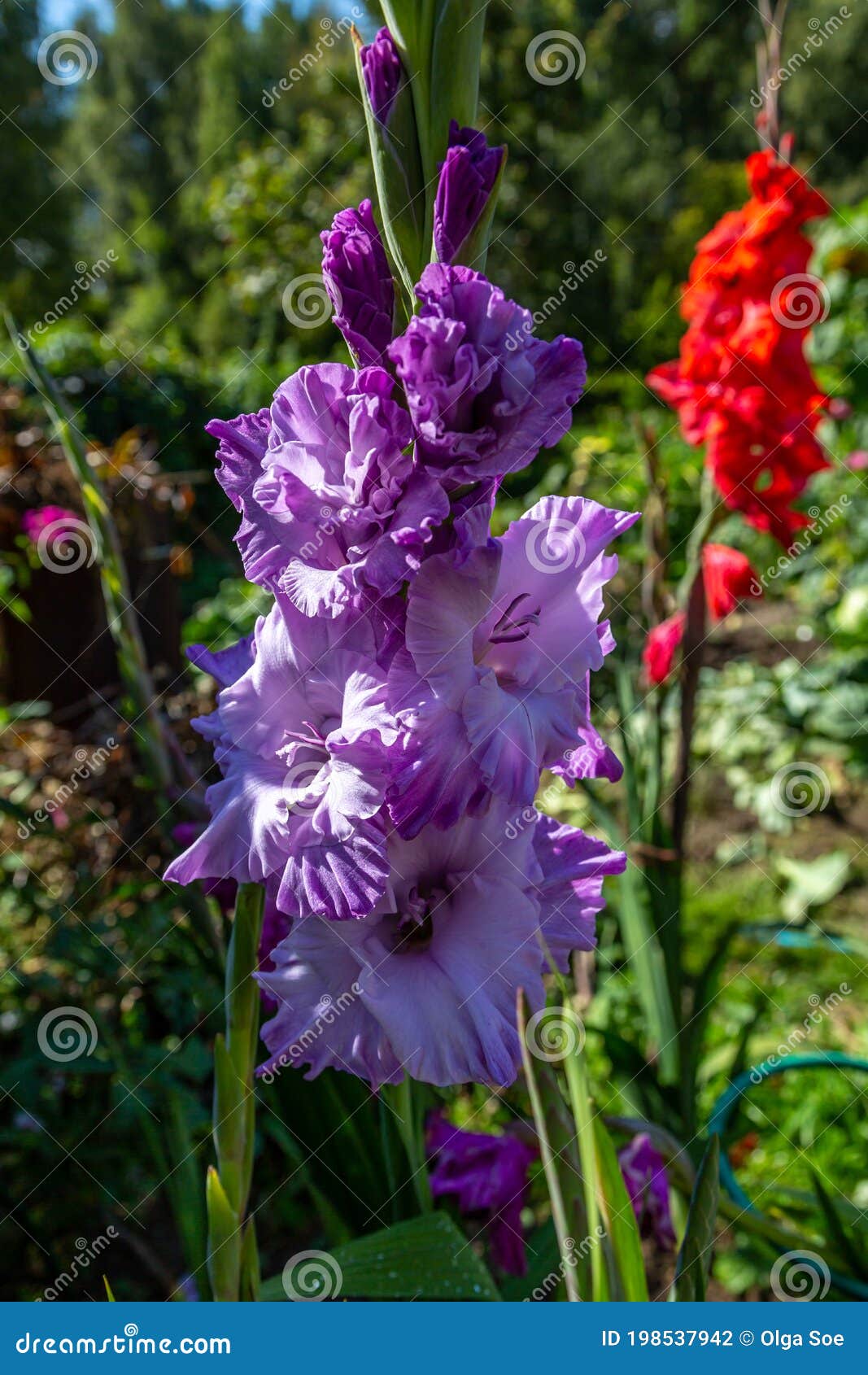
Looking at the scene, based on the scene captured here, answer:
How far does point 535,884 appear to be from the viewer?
595mm

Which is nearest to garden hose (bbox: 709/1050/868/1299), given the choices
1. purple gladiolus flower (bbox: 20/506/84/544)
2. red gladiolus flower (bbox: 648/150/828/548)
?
red gladiolus flower (bbox: 648/150/828/548)

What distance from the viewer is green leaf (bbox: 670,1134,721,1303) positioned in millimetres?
569

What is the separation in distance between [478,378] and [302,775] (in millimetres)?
236

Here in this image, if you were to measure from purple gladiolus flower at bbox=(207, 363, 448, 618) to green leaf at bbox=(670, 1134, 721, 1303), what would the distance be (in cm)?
36

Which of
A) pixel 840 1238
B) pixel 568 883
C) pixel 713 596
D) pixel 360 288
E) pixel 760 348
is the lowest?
pixel 840 1238

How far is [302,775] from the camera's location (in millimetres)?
581

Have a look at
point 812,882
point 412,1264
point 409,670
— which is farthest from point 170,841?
point 812,882

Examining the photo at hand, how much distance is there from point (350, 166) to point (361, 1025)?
9346 mm

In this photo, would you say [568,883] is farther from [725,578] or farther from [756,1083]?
[725,578]

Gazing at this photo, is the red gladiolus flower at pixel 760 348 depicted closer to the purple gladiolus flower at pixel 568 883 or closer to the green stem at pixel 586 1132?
the purple gladiolus flower at pixel 568 883

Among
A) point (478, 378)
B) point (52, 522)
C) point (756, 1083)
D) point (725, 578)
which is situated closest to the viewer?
point (478, 378)

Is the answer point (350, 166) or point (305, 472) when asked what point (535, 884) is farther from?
point (350, 166)

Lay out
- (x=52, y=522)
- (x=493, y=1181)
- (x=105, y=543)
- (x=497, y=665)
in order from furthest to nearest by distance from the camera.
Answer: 1. (x=52, y=522)
2. (x=493, y=1181)
3. (x=105, y=543)
4. (x=497, y=665)
